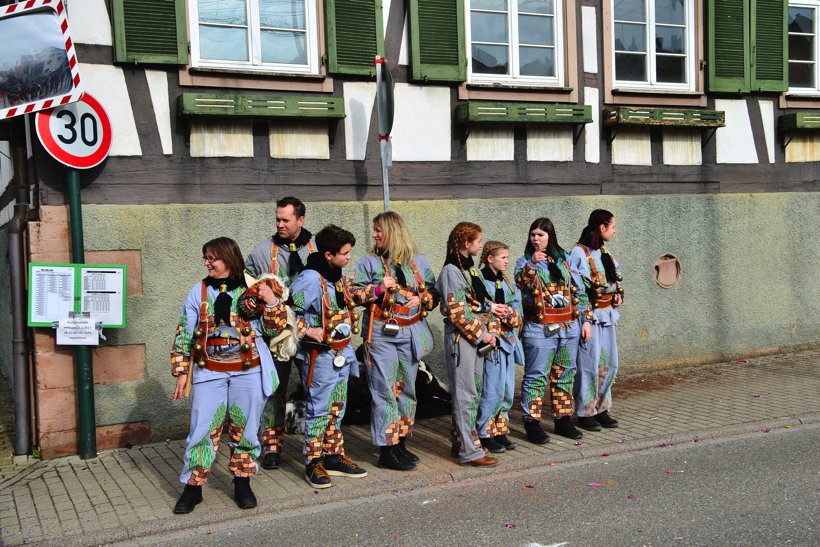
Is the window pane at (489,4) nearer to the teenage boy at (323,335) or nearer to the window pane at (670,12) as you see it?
the window pane at (670,12)

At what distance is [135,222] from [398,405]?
2.73m

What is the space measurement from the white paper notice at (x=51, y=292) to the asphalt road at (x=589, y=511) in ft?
7.93

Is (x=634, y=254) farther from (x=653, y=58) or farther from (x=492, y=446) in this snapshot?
(x=492, y=446)

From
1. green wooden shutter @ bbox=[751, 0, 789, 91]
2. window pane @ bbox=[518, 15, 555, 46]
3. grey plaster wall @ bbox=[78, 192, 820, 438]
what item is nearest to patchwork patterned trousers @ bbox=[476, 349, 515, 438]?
grey plaster wall @ bbox=[78, 192, 820, 438]

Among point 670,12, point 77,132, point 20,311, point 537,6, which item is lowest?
point 20,311

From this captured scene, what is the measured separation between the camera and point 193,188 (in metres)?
7.49

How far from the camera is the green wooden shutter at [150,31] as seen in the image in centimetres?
712

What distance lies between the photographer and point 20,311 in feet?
22.5

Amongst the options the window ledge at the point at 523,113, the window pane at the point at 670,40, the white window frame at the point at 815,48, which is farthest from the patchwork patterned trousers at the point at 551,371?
the white window frame at the point at 815,48

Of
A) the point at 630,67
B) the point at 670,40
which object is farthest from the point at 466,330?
the point at 670,40

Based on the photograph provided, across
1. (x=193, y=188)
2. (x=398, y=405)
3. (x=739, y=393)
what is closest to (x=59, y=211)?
(x=193, y=188)

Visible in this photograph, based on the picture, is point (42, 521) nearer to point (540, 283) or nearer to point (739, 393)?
point (540, 283)

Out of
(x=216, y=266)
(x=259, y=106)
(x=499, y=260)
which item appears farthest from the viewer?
(x=259, y=106)

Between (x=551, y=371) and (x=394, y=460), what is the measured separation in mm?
1668
